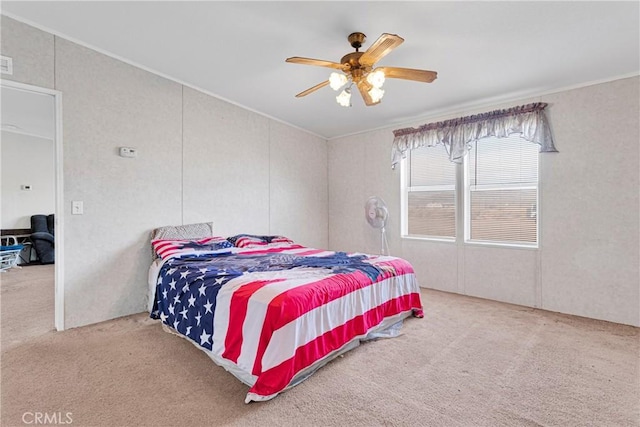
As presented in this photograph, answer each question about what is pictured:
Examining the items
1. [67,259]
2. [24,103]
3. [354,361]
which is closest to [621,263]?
[354,361]

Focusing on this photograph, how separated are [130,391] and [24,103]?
432 cm

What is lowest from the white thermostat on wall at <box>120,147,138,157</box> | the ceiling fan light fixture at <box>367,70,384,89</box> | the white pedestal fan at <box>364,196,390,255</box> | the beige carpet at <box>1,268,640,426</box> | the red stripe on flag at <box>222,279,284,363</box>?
the beige carpet at <box>1,268,640,426</box>

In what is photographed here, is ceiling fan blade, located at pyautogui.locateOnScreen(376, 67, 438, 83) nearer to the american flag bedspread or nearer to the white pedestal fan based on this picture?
the american flag bedspread

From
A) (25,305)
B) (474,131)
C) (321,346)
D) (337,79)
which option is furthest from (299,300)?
(25,305)

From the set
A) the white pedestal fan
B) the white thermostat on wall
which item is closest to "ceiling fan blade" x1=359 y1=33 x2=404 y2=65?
the white pedestal fan

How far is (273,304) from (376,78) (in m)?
1.73

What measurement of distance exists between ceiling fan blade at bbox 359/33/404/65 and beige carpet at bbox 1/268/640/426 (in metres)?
2.18

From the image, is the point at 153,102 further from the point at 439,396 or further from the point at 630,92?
the point at 630,92

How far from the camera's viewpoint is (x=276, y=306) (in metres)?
1.78

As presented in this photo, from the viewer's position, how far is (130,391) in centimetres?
185

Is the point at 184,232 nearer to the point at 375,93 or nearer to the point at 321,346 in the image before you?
the point at 321,346

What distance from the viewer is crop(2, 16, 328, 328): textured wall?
2783 mm

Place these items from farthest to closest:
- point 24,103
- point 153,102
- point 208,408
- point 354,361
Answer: point 24,103
point 153,102
point 354,361
point 208,408

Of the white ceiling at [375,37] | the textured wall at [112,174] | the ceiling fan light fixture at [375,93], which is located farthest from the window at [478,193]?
the textured wall at [112,174]
